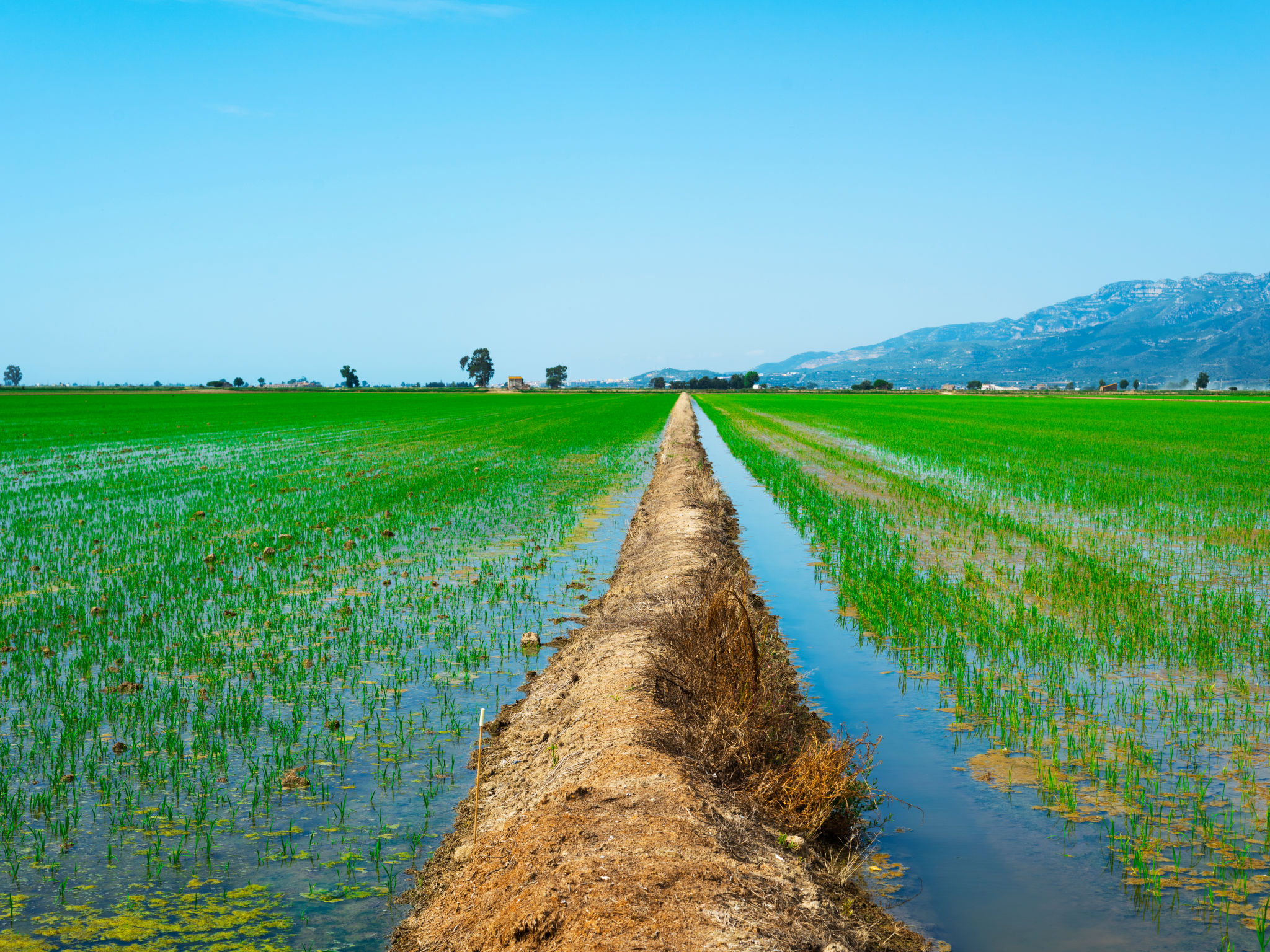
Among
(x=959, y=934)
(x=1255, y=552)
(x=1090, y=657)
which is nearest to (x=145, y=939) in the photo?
(x=959, y=934)

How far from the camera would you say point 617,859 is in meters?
4.40

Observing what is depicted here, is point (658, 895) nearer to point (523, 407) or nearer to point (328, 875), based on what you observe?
point (328, 875)

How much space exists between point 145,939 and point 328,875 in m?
0.94

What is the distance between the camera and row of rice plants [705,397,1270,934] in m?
5.77

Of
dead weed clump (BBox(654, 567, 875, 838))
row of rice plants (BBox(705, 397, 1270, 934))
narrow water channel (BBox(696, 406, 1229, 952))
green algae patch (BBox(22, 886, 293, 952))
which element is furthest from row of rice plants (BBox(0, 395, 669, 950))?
row of rice plants (BBox(705, 397, 1270, 934))

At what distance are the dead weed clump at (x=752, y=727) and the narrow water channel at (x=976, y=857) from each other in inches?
14.5

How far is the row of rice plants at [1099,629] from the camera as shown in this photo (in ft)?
18.9

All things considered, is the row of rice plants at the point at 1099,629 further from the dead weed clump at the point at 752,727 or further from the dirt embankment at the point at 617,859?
the dirt embankment at the point at 617,859

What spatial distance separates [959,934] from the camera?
4695mm

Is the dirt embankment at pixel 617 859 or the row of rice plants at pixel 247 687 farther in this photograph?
the row of rice plants at pixel 247 687

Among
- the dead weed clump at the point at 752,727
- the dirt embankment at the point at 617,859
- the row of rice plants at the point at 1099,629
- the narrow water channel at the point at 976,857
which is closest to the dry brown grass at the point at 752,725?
the dead weed clump at the point at 752,727

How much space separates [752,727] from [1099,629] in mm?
5513

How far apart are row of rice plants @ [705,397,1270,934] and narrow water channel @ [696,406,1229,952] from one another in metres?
0.18

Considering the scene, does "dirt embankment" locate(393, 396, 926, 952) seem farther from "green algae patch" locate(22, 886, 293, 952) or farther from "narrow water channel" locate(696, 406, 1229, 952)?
"green algae patch" locate(22, 886, 293, 952)
